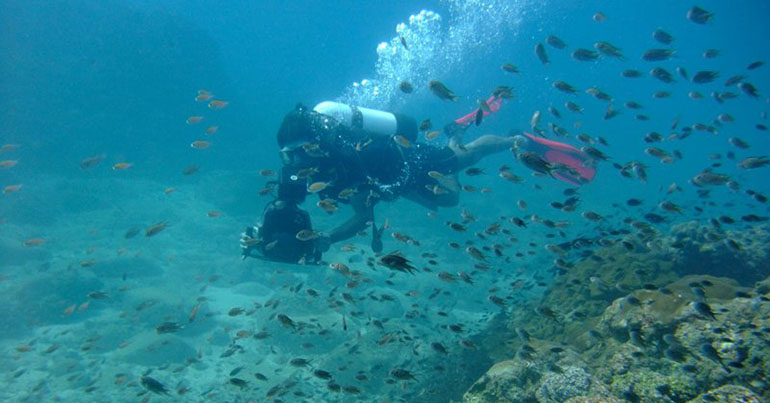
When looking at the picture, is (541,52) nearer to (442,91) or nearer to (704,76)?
(442,91)

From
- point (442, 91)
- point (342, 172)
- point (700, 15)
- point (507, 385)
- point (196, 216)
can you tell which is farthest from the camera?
point (196, 216)

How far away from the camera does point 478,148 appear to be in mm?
11883

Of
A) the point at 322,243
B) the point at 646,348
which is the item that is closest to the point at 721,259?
the point at 646,348

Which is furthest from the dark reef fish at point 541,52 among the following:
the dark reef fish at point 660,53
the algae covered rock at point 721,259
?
the algae covered rock at point 721,259

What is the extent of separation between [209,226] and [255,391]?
15.2 meters

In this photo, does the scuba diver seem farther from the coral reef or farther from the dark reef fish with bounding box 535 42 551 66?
the coral reef

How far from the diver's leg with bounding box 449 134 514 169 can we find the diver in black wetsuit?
4cm

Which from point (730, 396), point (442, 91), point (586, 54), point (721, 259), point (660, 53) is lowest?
point (730, 396)

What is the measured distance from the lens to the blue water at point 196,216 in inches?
370

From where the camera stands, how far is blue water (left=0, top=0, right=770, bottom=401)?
30.8ft

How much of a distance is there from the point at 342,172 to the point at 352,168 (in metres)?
0.29

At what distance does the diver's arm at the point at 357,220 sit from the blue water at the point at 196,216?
4.54ft

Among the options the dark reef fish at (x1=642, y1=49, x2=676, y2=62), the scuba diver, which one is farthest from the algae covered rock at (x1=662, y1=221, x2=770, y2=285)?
the dark reef fish at (x1=642, y1=49, x2=676, y2=62)

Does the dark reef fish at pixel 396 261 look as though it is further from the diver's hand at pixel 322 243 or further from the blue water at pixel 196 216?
the diver's hand at pixel 322 243
